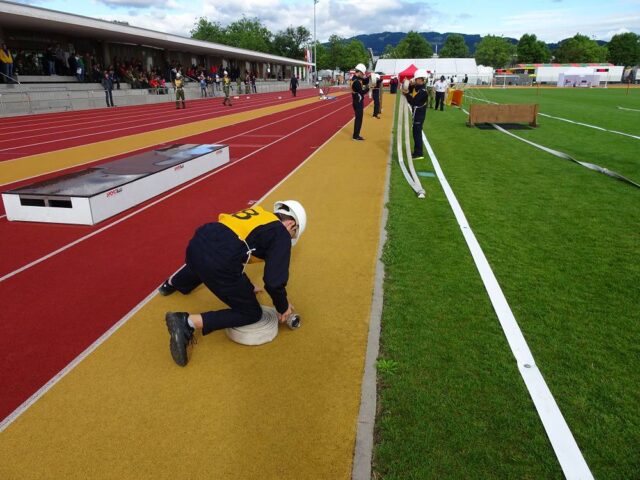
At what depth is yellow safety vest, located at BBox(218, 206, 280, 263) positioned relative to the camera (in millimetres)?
3439

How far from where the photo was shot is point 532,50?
140625 millimetres

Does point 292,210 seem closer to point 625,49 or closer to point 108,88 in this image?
point 108,88

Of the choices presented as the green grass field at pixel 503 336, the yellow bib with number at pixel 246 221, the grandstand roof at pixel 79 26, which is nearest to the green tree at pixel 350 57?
the grandstand roof at pixel 79 26

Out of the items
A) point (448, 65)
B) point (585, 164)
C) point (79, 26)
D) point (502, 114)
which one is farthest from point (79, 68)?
point (448, 65)

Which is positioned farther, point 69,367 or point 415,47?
point 415,47

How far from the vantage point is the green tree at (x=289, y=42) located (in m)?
119

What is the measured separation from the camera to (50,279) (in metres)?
5.07

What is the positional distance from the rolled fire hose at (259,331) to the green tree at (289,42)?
409 feet

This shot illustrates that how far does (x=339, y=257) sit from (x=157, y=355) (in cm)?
258

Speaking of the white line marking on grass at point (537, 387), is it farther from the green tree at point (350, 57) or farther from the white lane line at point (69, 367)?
the green tree at point (350, 57)

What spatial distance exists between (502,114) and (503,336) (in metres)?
15.7

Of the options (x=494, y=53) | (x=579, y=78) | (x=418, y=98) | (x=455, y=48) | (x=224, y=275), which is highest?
(x=455, y=48)

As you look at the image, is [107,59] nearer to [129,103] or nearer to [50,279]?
[129,103]

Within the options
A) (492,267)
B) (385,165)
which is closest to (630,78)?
(385,165)
